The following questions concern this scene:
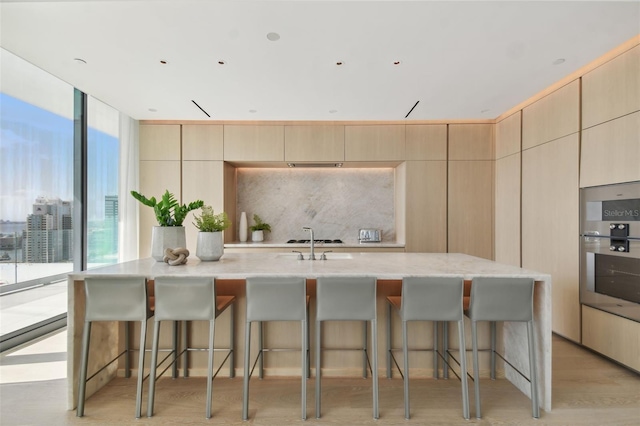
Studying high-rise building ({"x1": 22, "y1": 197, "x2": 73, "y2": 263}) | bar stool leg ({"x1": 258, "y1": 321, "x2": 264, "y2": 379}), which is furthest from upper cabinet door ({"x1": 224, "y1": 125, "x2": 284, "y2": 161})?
bar stool leg ({"x1": 258, "y1": 321, "x2": 264, "y2": 379})

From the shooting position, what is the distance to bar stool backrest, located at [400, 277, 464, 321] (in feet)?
6.20

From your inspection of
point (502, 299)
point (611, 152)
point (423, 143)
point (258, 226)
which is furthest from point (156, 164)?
point (611, 152)

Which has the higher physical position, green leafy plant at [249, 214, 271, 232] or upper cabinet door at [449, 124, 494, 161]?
upper cabinet door at [449, 124, 494, 161]

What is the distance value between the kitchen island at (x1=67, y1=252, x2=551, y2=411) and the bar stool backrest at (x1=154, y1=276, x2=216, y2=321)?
0.19ft

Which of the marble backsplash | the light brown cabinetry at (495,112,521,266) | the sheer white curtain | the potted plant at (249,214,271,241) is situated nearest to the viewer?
the light brown cabinetry at (495,112,521,266)

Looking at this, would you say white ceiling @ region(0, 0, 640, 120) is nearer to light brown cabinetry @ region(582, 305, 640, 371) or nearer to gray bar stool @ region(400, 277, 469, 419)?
gray bar stool @ region(400, 277, 469, 419)

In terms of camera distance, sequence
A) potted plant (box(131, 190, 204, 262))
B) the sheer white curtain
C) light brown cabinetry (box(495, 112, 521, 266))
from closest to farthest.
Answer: potted plant (box(131, 190, 204, 262)), light brown cabinetry (box(495, 112, 521, 266)), the sheer white curtain

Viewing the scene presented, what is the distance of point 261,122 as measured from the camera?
4336 millimetres

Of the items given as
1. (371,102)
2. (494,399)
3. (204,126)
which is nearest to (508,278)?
(494,399)

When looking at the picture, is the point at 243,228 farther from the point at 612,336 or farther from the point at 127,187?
the point at 612,336

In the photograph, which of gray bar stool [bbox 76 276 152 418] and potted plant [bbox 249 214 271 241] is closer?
gray bar stool [bbox 76 276 152 418]

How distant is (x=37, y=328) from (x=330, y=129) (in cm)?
418

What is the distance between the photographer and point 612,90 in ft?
8.34

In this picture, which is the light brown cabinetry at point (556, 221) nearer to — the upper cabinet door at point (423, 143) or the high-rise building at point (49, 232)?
the upper cabinet door at point (423, 143)
